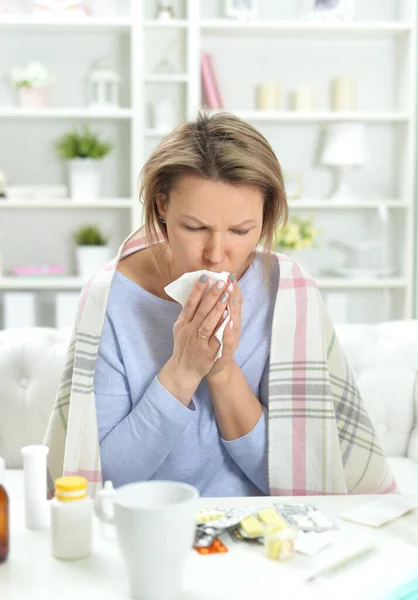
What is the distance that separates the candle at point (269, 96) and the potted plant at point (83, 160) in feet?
2.65

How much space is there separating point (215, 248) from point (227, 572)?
0.57 meters

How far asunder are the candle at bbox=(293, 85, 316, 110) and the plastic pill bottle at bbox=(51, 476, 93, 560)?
354 cm

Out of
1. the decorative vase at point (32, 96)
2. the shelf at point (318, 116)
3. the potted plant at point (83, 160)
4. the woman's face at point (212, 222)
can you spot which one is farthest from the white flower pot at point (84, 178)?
the woman's face at point (212, 222)

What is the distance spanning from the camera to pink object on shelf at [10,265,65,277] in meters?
4.16

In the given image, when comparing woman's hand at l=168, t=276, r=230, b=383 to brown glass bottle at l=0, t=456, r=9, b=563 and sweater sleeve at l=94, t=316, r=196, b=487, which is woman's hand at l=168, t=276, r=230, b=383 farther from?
brown glass bottle at l=0, t=456, r=9, b=563

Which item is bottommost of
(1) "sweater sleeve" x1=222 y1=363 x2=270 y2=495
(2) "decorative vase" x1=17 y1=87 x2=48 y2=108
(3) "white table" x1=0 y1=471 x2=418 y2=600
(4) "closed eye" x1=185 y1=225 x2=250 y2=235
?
(1) "sweater sleeve" x1=222 y1=363 x2=270 y2=495

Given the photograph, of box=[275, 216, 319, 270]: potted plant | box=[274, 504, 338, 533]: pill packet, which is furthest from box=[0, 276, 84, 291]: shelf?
box=[274, 504, 338, 533]: pill packet

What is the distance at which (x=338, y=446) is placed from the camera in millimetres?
1491

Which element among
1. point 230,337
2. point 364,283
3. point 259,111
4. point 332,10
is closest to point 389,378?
point 230,337

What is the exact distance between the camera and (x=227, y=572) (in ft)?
3.00

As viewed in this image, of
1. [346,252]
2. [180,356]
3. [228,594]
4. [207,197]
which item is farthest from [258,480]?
[346,252]

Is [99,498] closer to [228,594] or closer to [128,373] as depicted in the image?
[228,594]

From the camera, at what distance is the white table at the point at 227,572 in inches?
34.2

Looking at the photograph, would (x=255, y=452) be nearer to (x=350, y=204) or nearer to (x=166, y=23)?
(x=350, y=204)
